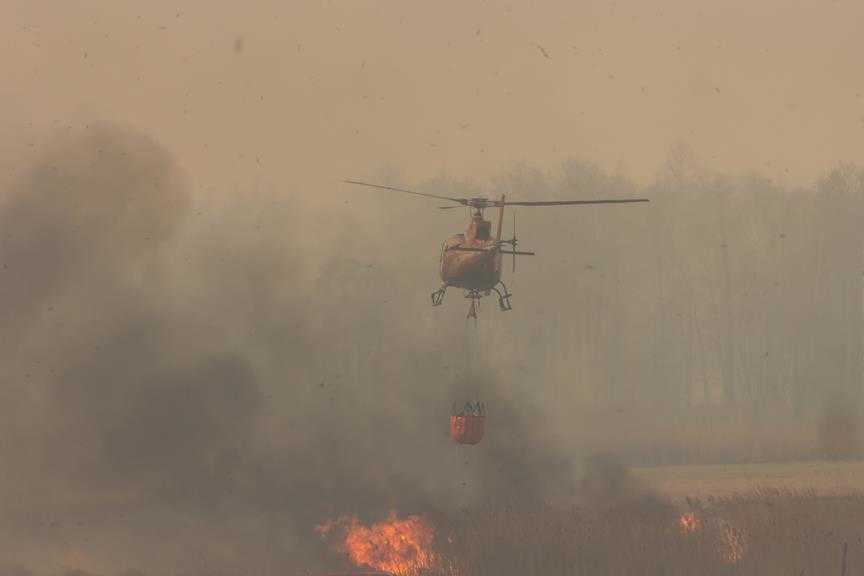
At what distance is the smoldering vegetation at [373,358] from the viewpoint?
4359 cm

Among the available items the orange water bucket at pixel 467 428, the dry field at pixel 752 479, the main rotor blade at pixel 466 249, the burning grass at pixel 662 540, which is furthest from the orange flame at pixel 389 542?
the main rotor blade at pixel 466 249

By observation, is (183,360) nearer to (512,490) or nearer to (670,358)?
(512,490)

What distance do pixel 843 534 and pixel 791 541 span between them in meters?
1.40

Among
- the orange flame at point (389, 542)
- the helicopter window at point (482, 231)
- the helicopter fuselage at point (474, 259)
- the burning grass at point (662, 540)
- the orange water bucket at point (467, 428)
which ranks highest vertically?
the helicopter window at point (482, 231)

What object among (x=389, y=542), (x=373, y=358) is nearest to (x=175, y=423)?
(x=389, y=542)

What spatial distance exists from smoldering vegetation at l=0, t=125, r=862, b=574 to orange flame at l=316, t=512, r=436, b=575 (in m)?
0.69

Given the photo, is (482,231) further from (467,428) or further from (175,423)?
(175,423)

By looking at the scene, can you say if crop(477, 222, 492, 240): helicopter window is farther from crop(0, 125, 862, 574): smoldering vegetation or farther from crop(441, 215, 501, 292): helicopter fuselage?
crop(0, 125, 862, 574): smoldering vegetation

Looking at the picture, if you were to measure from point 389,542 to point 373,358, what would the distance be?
750 inches

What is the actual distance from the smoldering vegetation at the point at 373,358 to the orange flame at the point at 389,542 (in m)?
0.69

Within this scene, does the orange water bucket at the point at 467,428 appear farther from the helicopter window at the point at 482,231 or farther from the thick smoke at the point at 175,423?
the thick smoke at the point at 175,423

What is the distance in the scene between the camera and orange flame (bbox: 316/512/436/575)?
38250 mm

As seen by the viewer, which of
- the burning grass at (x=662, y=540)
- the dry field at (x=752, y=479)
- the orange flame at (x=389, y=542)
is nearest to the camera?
the burning grass at (x=662, y=540)

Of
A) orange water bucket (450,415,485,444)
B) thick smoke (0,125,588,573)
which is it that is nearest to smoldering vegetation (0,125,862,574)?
thick smoke (0,125,588,573)
